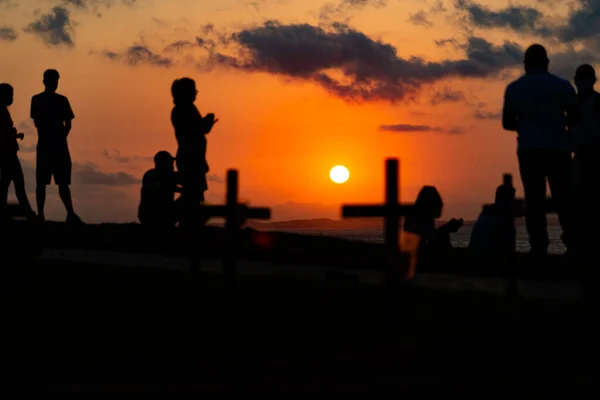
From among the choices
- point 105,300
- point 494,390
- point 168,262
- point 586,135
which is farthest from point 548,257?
point 494,390

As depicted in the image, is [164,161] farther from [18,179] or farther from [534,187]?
[534,187]

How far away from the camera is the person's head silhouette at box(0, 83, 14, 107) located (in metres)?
18.0

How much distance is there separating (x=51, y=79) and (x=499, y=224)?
838 cm

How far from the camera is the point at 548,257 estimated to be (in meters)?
14.8

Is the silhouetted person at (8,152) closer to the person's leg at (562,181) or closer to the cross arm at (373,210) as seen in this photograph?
the cross arm at (373,210)

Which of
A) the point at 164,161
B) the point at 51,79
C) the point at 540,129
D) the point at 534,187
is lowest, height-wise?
the point at 534,187

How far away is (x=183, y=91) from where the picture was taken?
1391cm

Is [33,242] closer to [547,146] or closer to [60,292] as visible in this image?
[60,292]

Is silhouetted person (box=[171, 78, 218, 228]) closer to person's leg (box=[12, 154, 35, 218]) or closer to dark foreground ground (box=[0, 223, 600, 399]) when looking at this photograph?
dark foreground ground (box=[0, 223, 600, 399])

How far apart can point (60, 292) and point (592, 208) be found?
255 inches

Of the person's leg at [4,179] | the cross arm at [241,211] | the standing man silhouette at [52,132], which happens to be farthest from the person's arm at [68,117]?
the cross arm at [241,211]

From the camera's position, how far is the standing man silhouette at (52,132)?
18.0 meters

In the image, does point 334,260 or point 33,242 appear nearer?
point 33,242

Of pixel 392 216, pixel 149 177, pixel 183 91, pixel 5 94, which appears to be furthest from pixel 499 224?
pixel 5 94
